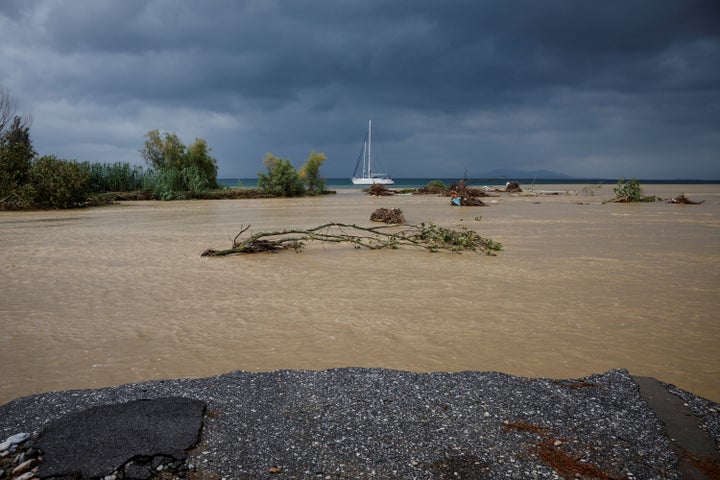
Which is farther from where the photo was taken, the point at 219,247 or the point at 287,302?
the point at 219,247

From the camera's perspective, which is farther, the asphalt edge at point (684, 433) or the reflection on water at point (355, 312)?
the reflection on water at point (355, 312)

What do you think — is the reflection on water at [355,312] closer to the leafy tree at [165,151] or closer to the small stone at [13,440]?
the small stone at [13,440]

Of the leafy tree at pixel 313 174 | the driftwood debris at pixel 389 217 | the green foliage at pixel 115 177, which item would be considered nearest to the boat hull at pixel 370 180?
the leafy tree at pixel 313 174

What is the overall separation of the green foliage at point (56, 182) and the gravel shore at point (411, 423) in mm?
23556

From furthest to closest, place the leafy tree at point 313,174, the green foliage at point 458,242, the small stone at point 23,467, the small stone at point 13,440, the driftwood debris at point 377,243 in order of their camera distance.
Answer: the leafy tree at point 313,174, the green foliage at point 458,242, the driftwood debris at point 377,243, the small stone at point 13,440, the small stone at point 23,467

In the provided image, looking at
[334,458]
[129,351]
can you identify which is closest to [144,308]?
[129,351]

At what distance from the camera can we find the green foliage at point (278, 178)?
126 feet

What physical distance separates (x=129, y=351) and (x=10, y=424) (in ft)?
4.89

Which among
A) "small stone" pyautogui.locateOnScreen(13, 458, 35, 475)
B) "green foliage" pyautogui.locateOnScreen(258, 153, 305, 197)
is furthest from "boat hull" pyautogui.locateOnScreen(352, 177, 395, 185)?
"small stone" pyautogui.locateOnScreen(13, 458, 35, 475)

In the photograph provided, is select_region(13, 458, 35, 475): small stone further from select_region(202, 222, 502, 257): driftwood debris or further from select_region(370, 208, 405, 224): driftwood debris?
select_region(370, 208, 405, 224): driftwood debris

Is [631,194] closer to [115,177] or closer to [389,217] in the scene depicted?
[389,217]

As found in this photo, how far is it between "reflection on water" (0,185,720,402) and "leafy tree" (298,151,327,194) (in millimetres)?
32391

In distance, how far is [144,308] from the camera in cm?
599

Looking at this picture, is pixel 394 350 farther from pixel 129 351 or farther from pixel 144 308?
pixel 144 308
